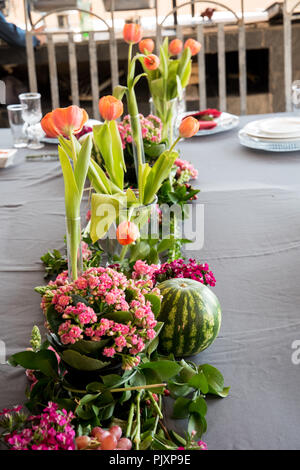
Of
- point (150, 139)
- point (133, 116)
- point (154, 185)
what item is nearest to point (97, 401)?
point (154, 185)

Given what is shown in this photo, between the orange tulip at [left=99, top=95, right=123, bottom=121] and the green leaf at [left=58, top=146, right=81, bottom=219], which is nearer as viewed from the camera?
the green leaf at [left=58, top=146, right=81, bottom=219]

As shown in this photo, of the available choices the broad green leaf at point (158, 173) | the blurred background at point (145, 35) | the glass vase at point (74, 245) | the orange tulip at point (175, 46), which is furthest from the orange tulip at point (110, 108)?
the blurred background at point (145, 35)

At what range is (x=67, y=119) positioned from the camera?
73 centimetres

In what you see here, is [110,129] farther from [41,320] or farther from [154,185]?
[41,320]

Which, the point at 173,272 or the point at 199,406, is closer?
the point at 199,406

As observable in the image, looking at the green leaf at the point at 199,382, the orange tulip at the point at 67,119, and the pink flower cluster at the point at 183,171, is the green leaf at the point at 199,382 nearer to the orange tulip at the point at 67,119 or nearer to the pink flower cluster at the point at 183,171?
the orange tulip at the point at 67,119

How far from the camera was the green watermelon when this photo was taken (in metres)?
0.75

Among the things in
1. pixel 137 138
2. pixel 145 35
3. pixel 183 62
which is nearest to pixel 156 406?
pixel 137 138

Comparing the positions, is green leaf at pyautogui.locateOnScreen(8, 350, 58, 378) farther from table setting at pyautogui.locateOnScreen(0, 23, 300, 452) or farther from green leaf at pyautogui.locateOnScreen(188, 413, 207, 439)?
green leaf at pyautogui.locateOnScreen(188, 413, 207, 439)

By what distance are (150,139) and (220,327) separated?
0.57 m

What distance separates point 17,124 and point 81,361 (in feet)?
4.39

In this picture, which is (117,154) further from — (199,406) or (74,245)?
(199,406)

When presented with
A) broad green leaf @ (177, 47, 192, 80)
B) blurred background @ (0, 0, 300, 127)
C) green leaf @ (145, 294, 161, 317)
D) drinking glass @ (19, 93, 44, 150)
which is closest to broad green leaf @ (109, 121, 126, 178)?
green leaf @ (145, 294, 161, 317)

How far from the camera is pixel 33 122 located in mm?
1841
